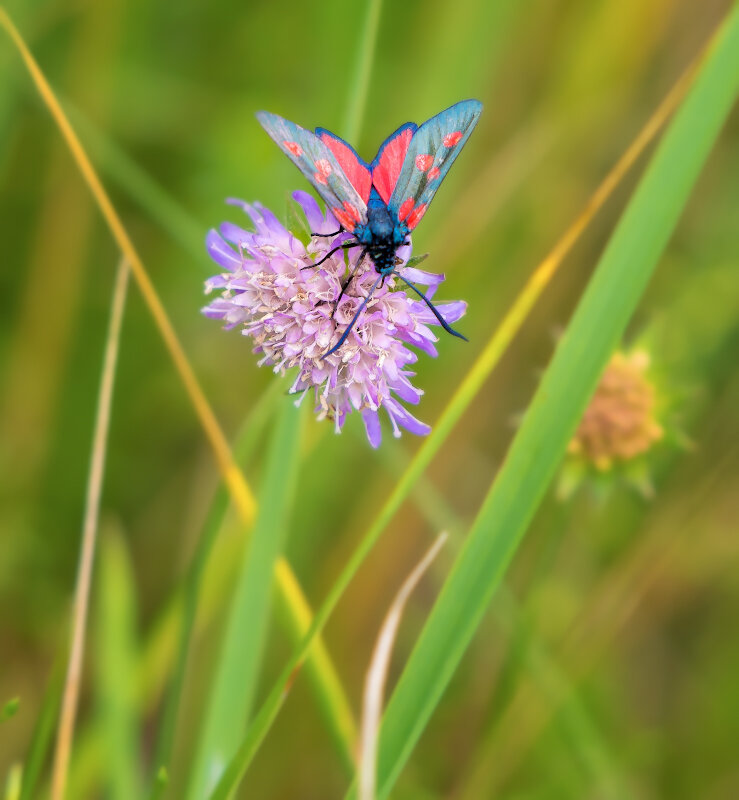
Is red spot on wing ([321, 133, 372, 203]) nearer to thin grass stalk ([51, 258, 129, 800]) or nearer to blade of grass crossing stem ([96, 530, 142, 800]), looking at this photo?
thin grass stalk ([51, 258, 129, 800])

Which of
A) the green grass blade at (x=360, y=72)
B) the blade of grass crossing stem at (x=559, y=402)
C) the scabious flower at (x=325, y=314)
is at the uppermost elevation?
the green grass blade at (x=360, y=72)

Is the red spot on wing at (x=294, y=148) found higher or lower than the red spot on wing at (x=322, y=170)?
higher

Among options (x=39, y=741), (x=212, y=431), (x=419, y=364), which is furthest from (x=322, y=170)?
(x=419, y=364)

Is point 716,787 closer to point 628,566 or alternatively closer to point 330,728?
point 628,566

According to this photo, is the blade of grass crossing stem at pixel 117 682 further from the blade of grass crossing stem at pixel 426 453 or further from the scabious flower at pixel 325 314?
the scabious flower at pixel 325 314

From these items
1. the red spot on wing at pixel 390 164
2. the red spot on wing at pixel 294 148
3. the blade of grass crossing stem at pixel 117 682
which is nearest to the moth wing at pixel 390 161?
the red spot on wing at pixel 390 164

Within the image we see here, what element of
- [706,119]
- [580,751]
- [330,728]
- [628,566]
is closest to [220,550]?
[330,728]
